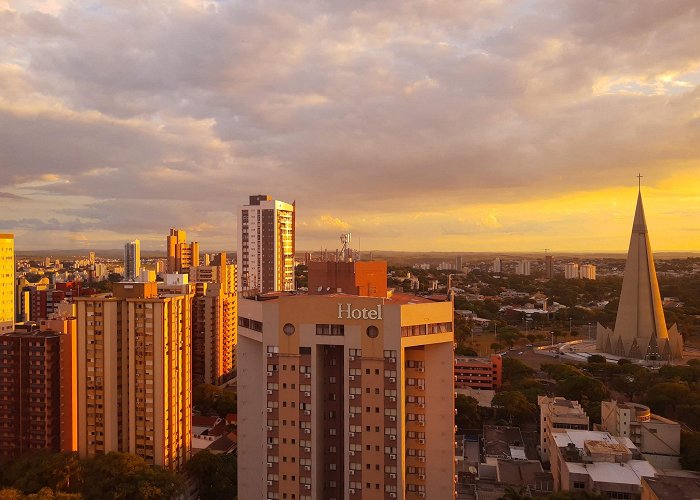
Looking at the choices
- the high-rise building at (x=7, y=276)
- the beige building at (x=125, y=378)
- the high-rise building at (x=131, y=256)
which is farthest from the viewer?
the high-rise building at (x=131, y=256)

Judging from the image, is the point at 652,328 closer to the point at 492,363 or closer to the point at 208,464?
the point at 492,363

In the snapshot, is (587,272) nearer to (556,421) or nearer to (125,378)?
(556,421)

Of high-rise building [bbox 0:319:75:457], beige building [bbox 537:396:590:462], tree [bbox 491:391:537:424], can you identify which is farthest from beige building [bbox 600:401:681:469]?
high-rise building [bbox 0:319:75:457]

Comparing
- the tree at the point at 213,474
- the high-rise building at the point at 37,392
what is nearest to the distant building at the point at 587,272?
the tree at the point at 213,474

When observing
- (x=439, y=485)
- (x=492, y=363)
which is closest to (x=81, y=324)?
(x=439, y=485)

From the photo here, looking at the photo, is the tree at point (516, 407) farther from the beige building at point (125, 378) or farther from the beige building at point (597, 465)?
the beige building at point (125, 378)

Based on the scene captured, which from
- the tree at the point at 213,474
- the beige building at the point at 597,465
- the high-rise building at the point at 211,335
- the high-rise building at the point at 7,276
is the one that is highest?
the high-rise building at the point at 7,276

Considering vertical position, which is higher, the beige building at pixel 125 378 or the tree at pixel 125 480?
the beige building at pixel 125 378
